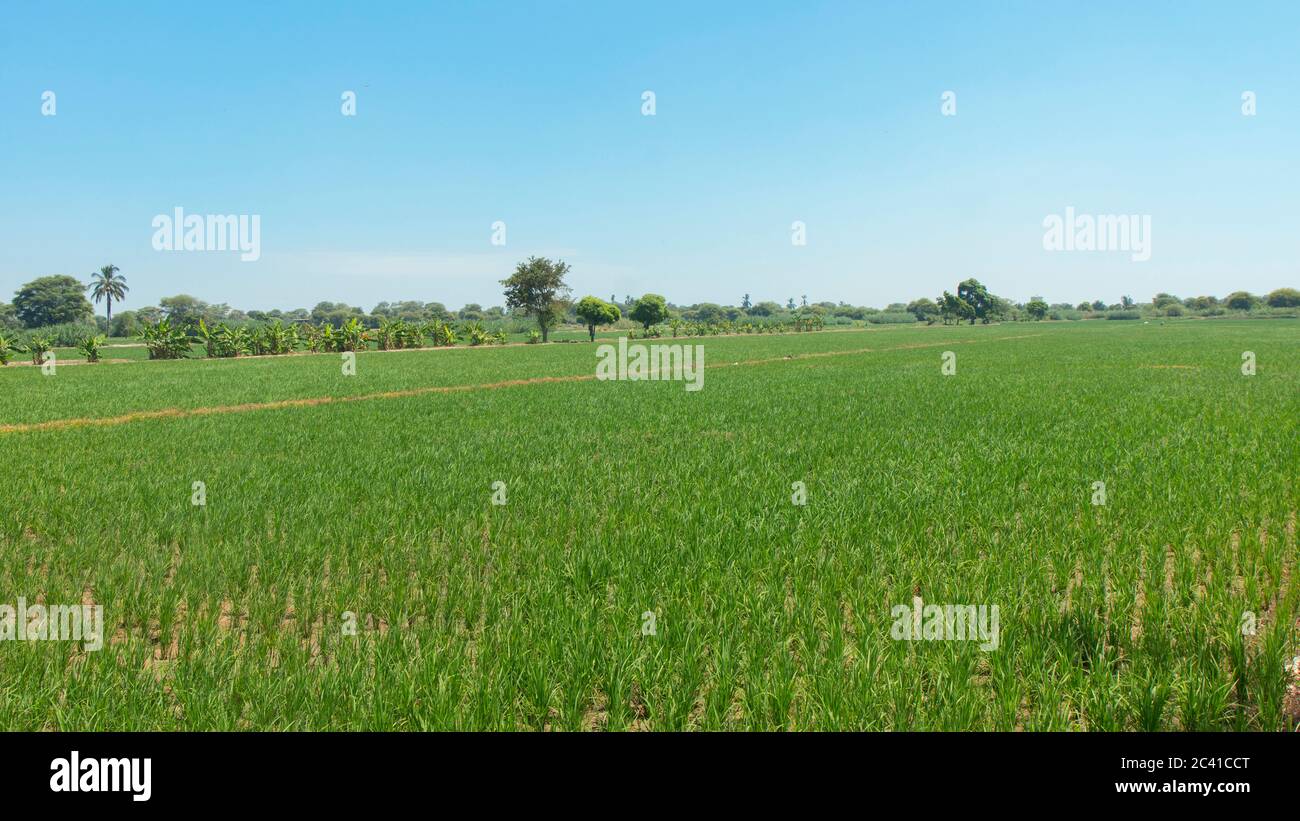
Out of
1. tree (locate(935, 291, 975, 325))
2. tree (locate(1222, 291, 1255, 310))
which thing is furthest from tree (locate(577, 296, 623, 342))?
tree (locate(1222, 291, 1255, 310))

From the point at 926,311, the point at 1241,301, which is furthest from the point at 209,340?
the point at 1241,301

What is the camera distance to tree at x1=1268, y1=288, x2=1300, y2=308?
16238 cm

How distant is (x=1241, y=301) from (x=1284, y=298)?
31.0ft

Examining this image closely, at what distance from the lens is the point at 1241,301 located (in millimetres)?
165750

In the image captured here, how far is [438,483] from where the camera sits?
8203mm

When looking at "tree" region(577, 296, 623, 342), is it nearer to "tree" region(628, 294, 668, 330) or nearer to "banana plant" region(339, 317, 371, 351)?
"tree" region(628, 294, 668, 330)

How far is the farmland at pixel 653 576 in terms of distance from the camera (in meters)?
3.24

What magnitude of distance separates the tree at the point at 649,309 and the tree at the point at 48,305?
8085 cm

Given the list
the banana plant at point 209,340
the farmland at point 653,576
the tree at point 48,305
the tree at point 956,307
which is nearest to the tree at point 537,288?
the banana plant at point 209,340

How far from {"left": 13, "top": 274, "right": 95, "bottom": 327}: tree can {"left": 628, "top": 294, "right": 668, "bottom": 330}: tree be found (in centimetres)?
8085

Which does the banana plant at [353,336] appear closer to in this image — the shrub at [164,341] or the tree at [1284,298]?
the shrub at [164,341]
